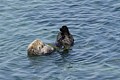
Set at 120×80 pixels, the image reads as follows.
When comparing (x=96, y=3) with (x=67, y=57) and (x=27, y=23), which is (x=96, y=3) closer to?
(x=27, y=23)

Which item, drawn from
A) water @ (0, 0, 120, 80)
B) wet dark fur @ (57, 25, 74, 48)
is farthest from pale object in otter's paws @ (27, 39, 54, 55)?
wet dark fur @ (57, 25, 74, 48)

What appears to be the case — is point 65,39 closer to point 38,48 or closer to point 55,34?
point 55,34

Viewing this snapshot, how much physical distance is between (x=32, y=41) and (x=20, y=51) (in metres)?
1.11

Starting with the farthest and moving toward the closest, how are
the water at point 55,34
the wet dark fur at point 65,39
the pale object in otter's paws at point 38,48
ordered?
1. the wet dark fur at point 65,39
2. the pale object in otter's paws at point 38,48
3. the water at point 55,34

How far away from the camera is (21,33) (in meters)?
23.0

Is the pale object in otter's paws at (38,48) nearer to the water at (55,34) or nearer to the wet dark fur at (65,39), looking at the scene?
the water at (55,34)

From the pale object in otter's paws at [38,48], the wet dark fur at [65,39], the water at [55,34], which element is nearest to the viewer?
the water at [55,34]

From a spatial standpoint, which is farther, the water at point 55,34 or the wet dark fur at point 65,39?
the wet dark fur at point 65,39

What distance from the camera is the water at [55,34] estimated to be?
744 inches

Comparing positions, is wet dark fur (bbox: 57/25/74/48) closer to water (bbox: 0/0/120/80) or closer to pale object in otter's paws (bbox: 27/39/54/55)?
water (bbox: 0/0/120/80)

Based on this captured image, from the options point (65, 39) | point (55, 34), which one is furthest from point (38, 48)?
point (55, 34)

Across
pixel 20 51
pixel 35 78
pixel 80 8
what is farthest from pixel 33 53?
pixel 80 8

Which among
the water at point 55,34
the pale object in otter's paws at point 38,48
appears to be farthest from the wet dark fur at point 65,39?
the pale object in otter's paws at point 38,48

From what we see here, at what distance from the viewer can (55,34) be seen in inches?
898
